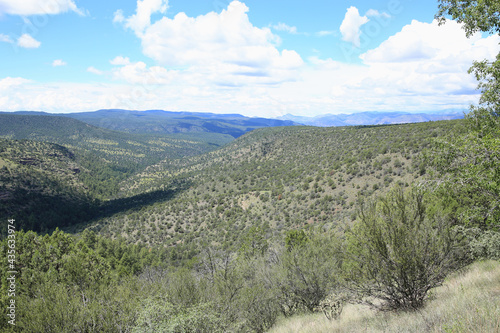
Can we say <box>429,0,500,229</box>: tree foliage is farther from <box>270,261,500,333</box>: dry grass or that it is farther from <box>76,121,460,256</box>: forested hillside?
<box>76,121,460,256</box>: forested hillside

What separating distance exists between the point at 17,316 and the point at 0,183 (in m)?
112

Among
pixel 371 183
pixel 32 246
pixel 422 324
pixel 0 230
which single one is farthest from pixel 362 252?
pixel 0 230

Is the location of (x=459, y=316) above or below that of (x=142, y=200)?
above

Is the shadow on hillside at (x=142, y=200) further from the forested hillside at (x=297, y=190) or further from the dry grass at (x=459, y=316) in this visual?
the dry grass at (x=459, y=316)

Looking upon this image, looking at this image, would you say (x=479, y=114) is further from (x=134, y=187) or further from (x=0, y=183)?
(x=134, y=187)

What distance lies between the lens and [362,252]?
7723mm

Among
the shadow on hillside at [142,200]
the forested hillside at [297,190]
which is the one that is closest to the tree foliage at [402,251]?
the forested hillside at [297,190]

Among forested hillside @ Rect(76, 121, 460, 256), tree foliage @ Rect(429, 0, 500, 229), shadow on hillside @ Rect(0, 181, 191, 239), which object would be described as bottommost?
shadow on hillside @ Rect(0, 181, 191, 239)

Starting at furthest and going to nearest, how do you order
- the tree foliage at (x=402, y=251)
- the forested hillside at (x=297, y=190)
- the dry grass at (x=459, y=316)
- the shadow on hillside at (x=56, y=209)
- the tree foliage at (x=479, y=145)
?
the shadow on hillside at (x=56, y=209)
the forested hillside at (x=297, y=190)
the tree foliage at (x=402, y=251)
the tree foliage at (x=479, y=145)
the dry grass at (x=459, y=316)

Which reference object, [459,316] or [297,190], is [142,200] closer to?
[297,190]

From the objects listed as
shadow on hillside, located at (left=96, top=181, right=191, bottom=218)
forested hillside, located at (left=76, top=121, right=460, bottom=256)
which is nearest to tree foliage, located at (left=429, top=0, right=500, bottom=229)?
forested hillside, located at (left=76, top=121, right=460, bottom=256)

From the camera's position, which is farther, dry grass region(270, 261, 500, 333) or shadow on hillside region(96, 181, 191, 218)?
shadow on hillside region(96, 181, 191, 218)

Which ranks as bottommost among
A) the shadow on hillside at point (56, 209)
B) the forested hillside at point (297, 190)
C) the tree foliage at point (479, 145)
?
the shadow on hillside at point (56, 209)

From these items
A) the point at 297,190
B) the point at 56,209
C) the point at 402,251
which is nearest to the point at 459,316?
the point at 402,251
